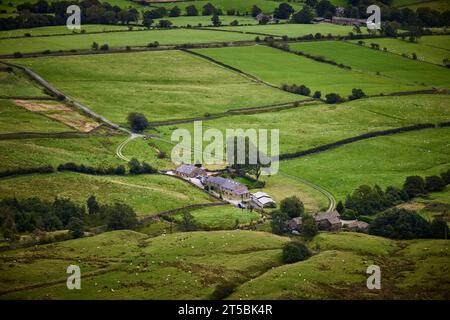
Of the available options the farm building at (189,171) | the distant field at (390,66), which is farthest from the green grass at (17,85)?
the distant field at (390,66)

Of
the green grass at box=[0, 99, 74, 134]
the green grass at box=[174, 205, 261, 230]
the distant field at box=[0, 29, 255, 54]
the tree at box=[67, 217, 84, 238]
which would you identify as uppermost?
the distant field at box=[0, 29, 255, 54]

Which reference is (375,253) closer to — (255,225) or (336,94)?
(255,225)

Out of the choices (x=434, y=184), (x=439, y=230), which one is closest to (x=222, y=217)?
(x=439, y=230)

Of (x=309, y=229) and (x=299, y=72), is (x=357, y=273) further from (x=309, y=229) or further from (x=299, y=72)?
(x=299, y=72)

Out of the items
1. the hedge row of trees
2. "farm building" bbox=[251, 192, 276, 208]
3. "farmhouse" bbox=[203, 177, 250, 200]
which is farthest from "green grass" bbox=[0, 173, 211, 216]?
"farm building" bbox=[251, 192, 276, 208]

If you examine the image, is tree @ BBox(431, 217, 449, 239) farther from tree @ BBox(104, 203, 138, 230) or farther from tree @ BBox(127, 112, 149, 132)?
tree @ BBox(127, 112, 149, 132)

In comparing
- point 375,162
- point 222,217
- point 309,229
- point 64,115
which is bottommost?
point 222,217

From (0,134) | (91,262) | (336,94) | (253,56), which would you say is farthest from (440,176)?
(253,56)
